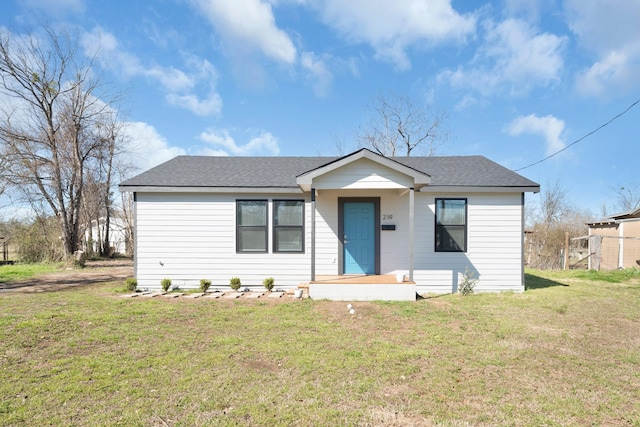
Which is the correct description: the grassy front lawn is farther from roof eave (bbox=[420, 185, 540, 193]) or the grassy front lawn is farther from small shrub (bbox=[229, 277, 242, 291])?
roof eave (bbox=[420, 185, 540, 193])

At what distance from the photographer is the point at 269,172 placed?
9.38 metres

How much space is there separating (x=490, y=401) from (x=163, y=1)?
12280 millimetres

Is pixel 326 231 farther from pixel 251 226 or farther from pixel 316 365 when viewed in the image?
pixel 316 365

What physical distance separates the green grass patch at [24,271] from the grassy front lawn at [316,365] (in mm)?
5421

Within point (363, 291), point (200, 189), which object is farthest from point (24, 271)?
point (363, 291)

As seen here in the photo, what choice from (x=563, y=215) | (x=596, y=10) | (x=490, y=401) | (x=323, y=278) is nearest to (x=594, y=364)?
(x=490, y=401)

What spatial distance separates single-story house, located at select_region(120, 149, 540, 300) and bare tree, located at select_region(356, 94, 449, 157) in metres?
13.6

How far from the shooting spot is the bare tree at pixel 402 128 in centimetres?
2131

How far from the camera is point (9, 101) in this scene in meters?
14.5

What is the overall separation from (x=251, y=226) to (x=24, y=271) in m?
10.1

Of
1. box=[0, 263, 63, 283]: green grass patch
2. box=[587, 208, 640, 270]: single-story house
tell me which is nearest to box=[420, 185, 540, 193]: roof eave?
box=[587, 208, 640, 270]: single-story house

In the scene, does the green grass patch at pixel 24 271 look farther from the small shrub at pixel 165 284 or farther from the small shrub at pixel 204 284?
the small shrub at pixel 204 284

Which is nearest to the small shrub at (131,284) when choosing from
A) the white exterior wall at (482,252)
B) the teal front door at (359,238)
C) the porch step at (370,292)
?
the porch step at (370,292)

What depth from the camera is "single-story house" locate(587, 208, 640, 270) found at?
13.1 meters
